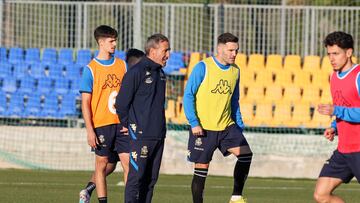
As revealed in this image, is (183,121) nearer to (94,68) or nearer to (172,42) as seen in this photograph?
(172,42)

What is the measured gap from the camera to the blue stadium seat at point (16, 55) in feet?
67.8

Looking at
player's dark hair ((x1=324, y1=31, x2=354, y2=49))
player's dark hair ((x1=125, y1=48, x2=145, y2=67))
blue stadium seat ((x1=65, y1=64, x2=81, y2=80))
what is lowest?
blue stadium seat ((x1=65, y1=64, x2=81, y2=80))

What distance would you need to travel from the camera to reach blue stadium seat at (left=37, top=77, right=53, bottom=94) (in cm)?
2025

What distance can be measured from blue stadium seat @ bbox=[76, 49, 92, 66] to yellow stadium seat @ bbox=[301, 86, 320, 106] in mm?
4329

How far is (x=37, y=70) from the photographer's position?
2050cm

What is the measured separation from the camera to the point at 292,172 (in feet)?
60.5

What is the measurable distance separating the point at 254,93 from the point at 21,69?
4.73 meters

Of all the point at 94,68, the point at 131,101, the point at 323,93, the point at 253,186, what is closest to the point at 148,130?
the point at 131,101

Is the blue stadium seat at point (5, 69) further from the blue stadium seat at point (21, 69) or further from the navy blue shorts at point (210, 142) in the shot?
the navy blue shorts at point (210, 142)

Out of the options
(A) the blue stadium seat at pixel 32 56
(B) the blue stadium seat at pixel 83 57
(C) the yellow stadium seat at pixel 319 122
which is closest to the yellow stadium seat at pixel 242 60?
(C) the yellow stadium seat at pixel 319 122

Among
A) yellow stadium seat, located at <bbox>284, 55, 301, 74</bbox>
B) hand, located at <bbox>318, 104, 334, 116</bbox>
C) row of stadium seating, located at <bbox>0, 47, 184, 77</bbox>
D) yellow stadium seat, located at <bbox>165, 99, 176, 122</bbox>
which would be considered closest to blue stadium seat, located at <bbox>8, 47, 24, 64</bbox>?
row of stadium seating, located at <bbox>0, 47, 184, 77</bbox>

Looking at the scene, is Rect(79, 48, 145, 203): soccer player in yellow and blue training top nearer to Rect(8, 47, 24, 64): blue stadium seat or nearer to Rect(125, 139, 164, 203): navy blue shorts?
Rect(125, 139, 164, 203): navy blue shorts

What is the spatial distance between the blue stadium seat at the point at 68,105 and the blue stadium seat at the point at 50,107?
4.6 inches

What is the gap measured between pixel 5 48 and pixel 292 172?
6.48 meters
